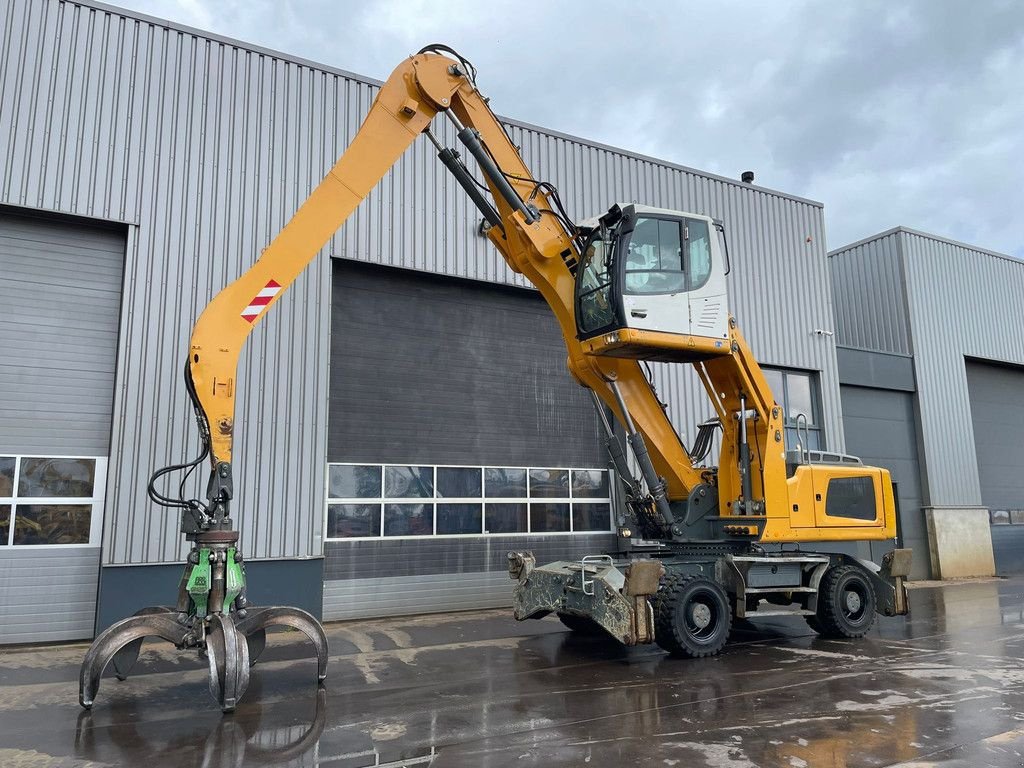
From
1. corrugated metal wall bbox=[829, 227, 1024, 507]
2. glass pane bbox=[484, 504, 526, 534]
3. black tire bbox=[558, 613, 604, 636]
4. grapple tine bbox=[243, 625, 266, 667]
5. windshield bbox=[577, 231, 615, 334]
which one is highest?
corrugated metal wall bbox=[829, 227, 1024, 507]

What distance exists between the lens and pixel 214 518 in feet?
22.1

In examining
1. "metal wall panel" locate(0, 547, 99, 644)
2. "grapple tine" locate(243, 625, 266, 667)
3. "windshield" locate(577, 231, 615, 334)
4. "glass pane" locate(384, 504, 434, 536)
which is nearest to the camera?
"grapple tine" locate(243, 625, 266, 667)

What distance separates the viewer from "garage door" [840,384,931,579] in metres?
18.5

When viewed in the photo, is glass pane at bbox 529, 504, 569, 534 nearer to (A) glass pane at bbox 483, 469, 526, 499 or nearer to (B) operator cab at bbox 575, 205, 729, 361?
(A) glass pane at bbox 483, 469, 526, 499

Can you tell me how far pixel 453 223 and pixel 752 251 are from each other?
7.55 metres

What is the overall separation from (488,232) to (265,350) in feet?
13.6

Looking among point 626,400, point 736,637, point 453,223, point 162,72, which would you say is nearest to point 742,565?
point 736,637

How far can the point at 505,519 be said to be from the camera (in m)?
13.4

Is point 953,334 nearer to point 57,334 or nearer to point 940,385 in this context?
point 940,385

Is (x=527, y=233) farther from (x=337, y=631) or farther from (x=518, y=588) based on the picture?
(x=337, y=631)

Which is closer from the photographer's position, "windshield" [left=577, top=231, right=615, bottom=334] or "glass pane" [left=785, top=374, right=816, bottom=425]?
"windshield" [left=577, top=231, right=615, bottom=334]

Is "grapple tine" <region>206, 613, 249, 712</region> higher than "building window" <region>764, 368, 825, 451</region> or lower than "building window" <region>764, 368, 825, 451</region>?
lower

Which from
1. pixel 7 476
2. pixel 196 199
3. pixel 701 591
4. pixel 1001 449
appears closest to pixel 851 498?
pixel 701 591

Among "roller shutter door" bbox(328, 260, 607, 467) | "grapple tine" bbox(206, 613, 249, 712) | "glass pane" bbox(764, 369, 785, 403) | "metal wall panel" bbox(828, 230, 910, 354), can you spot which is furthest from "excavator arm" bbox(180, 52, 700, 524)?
"metal wall panel" bbox(828, 230, 910, 354)
